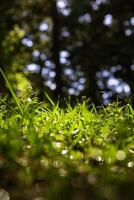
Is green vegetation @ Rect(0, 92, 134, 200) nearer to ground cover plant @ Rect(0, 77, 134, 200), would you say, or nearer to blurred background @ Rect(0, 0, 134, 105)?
ground cover plant @ Rect(0, 77, 134, 200)

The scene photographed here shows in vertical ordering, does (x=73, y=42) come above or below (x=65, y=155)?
above

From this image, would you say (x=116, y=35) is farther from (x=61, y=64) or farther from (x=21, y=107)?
(x=21, y=107)

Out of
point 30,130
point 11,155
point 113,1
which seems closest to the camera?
point 11,155

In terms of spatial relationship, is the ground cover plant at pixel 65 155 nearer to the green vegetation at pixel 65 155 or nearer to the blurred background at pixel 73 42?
the green vegetation at pixel 65 155

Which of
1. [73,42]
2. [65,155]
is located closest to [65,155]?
[65,155]

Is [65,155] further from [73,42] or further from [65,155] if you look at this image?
[73,42]

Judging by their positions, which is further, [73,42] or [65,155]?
[73,42]

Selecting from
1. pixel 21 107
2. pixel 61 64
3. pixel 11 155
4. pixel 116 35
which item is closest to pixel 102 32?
pixel 116 35
